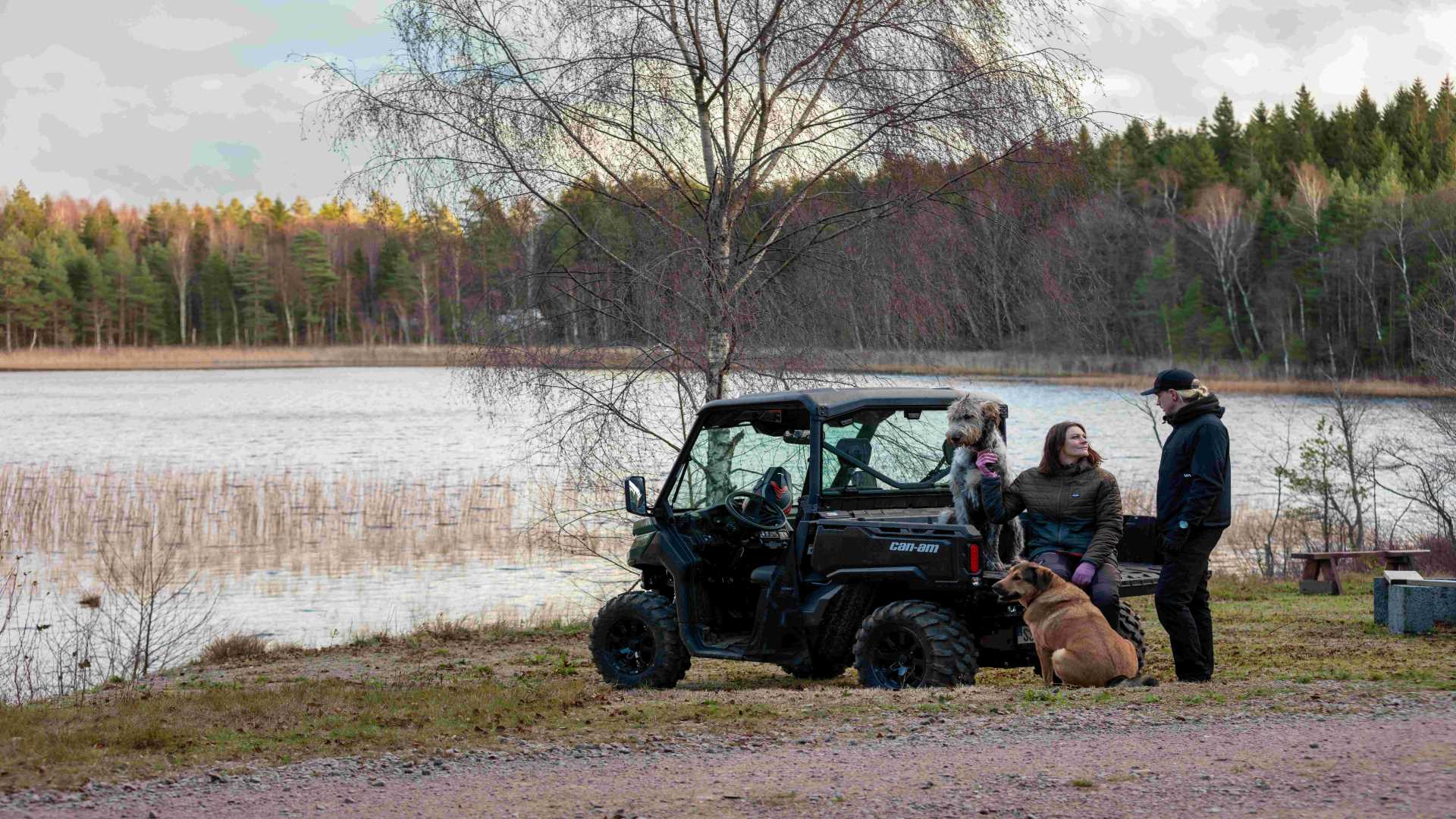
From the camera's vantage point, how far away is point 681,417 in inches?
534

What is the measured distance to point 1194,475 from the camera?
26.4ft

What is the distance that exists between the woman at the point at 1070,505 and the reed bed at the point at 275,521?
30.9 ft

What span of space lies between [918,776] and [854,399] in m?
3.05

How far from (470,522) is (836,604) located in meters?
16.4

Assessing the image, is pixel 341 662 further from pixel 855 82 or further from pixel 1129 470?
pixel 1129 470

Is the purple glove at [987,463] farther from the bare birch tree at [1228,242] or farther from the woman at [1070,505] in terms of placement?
the bare birch tree at [1228,242]

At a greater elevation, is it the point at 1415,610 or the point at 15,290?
the point at 15,290

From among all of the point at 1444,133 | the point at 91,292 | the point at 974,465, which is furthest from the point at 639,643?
the point at 91,292

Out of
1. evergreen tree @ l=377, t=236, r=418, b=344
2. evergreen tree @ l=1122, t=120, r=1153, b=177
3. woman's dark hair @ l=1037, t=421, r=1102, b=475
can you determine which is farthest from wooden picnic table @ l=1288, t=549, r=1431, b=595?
evergreen tree @ l=1122, t=120, r=1153, b=177

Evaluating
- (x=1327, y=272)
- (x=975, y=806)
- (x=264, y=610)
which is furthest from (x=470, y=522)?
(x=1327, y=272)

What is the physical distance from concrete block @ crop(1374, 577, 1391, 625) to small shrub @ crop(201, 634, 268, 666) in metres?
9.70

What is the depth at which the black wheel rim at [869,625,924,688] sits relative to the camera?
8.05 m

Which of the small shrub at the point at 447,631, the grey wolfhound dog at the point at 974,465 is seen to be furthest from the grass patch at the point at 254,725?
the small shrub at the point at 447,631

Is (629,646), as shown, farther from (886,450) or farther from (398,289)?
(398,289)
